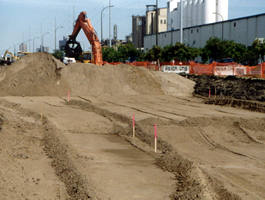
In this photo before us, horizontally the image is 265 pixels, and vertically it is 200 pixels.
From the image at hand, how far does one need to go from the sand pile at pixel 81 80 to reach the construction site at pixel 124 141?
0.08 m

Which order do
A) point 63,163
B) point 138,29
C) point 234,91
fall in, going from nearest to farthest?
point 63,163 → point 234,91 → point 138,29

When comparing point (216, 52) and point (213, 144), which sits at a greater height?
point (216, 52)

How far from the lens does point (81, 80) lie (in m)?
30.1

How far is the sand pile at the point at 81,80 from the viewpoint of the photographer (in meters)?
28.6

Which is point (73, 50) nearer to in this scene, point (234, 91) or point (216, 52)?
point (216, 52)

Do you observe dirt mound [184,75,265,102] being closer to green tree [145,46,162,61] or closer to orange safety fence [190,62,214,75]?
orange safety fence [190,62,214,75]

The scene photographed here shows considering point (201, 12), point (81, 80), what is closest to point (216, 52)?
point (81, 80)

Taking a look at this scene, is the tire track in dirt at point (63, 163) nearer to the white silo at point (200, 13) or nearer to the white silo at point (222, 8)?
the white silo at point (222, 8)

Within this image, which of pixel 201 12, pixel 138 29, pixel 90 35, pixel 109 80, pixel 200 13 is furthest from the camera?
pixel 138 29

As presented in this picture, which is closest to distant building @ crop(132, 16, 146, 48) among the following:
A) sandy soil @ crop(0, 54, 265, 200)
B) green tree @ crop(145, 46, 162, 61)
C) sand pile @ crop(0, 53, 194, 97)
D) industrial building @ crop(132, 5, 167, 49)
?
industrial building @ crop(132, 5, 167, 49)

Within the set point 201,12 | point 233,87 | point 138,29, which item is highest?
point 138,29

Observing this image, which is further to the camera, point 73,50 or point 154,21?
point 154,21

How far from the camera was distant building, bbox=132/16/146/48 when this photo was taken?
150500 mm

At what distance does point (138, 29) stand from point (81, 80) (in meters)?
124
